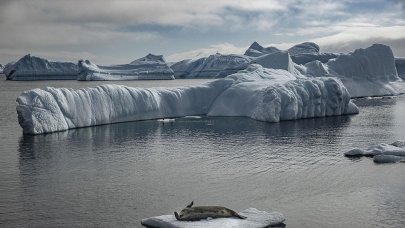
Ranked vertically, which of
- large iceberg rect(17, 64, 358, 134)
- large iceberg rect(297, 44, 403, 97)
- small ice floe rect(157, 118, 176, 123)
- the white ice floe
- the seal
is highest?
large iceberg rect(297, 44, 403, 97)

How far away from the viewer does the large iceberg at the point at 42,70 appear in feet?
554

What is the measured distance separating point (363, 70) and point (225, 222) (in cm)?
6350

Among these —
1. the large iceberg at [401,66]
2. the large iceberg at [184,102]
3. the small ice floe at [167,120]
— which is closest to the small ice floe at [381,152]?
the large iceberg at [184,102]

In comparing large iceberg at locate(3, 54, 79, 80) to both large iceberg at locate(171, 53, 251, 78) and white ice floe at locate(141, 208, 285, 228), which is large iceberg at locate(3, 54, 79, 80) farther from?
white ice floe at locate(141, 208, 285, 228)

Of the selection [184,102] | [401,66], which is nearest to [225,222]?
[184,102]

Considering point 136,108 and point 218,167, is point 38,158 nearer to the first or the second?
point 218,167

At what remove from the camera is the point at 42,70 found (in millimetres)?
170000

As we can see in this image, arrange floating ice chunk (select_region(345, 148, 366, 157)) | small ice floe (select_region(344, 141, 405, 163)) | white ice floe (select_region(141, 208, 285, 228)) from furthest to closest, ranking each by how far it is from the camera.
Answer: floating ice chunk (select_region(345, 148, 366, 157)) < small ice floe (select_region(344, 141, 405, 163)) < white ice floe (select_region(141, 208, 285, 228))

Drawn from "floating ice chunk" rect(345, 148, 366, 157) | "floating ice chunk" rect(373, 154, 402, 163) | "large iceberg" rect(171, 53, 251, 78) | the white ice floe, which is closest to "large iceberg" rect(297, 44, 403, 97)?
"floating ice chunk" rect(345, 148, 366, 157)

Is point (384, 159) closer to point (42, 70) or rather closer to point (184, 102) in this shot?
point (184, 102)

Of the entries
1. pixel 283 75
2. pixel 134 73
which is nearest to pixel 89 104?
pixel 283 75

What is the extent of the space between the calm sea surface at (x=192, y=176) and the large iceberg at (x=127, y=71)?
400ft

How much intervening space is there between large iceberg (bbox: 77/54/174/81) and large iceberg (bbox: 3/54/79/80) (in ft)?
45.0

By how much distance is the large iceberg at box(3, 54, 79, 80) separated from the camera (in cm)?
16900
